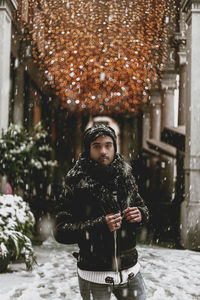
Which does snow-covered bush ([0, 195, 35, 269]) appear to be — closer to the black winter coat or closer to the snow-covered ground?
the snow-covered ground

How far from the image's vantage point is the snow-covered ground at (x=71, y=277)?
4.34 metres

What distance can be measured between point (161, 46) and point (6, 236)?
5358 mm

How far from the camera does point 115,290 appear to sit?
2.09m

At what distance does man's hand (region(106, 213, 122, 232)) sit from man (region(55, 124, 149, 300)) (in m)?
0.01

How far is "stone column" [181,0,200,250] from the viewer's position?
7.56m

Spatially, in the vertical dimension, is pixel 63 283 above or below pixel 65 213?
below

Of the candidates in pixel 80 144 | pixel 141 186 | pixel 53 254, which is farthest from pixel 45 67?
pixel 80 144

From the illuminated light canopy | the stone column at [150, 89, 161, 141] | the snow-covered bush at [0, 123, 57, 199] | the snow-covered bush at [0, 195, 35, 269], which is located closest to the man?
the snow-covered bush at [0, 195, 35, 269]

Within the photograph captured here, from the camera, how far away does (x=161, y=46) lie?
833 cm

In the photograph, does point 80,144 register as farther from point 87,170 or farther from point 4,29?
point 87,170

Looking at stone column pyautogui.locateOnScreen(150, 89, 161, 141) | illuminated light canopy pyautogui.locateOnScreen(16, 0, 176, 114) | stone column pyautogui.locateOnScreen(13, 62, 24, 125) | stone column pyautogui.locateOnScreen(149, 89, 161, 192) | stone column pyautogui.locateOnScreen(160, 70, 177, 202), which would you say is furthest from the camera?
stone column pyautogui.locateOnScreen(150, 89, 161, 141)

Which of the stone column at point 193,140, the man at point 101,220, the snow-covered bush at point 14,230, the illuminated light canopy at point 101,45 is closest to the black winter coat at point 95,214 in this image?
the man at point 101,220

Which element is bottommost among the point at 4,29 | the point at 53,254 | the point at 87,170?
the point at 53,254

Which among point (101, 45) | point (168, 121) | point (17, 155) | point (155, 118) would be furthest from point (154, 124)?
point (17, 155)
